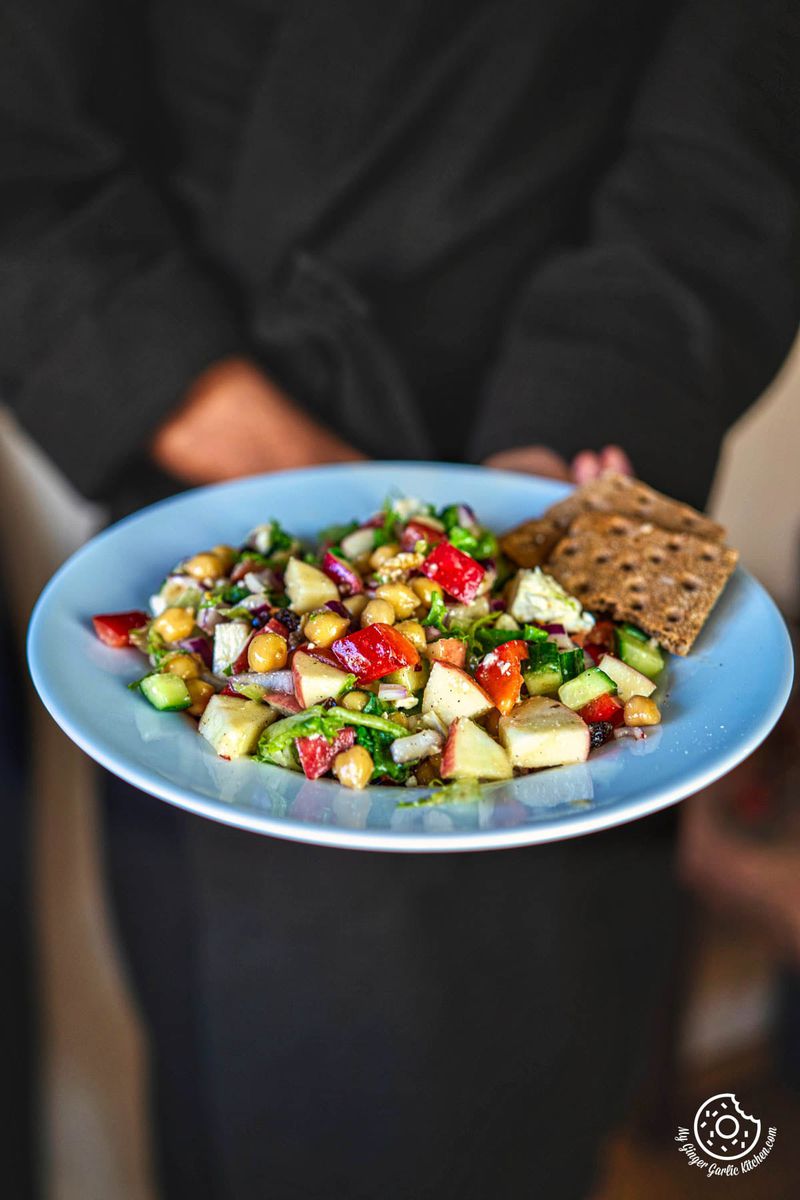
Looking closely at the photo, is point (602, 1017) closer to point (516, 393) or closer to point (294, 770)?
point (294, 770)

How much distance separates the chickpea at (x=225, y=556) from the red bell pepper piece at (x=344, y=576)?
4.5 inches

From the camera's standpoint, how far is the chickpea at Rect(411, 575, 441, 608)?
3.14ft

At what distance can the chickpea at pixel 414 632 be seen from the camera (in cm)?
91

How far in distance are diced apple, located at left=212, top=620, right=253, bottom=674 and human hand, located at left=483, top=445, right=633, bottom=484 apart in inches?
24.1

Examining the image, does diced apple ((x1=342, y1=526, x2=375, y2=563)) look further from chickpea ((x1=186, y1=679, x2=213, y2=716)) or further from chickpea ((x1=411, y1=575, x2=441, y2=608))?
chickpea ((x1=186, y1=679, x2=213, y2=716))

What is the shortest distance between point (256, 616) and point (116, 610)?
0.52ft

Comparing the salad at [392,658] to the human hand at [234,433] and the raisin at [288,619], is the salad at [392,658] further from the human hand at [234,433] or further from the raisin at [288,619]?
the human hand at [234,433]

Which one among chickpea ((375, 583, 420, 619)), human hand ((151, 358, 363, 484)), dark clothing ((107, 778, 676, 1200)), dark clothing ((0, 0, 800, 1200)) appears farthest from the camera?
human hand ((151, 358, 363, 484))

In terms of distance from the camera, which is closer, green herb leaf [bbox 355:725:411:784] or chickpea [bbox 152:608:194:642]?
green herb leaf [bbox 355:725:411:784]

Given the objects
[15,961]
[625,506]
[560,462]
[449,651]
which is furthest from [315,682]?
[15,961]

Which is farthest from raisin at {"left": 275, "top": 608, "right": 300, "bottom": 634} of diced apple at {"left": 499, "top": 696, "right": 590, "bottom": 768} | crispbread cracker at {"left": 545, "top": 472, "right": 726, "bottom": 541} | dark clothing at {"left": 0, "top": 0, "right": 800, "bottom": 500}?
dark clothing at {"left": 0, "top": 0, "right": 800, "bottom": 500}

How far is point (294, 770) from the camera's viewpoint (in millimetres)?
811

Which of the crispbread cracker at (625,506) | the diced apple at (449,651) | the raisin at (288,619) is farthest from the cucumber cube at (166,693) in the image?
the crispbread cracker at (625,506)

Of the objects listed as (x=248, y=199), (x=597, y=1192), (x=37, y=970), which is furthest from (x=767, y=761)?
(x=37, y=970)
